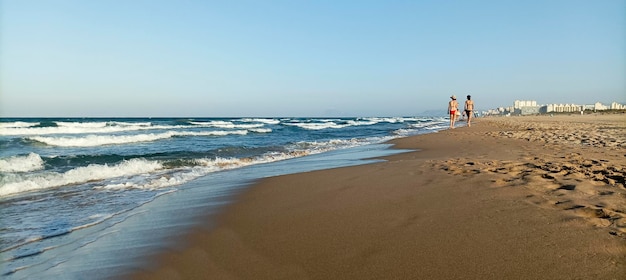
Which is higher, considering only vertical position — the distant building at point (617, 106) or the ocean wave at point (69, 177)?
the distant building at point (617, 106)

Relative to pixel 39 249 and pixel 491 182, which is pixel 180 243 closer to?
pixel 39 249

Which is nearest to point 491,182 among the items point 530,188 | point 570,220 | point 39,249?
point 530,188

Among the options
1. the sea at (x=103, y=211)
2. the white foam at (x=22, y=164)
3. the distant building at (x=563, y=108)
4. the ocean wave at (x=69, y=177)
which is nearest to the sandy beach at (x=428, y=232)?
the sea at (x=103, y=211)

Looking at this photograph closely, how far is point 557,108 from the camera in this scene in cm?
7088

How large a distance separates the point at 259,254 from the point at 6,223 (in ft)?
11.8

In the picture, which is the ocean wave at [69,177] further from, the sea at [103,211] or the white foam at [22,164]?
the white foam at [22,164]

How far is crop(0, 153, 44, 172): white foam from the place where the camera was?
9141mm

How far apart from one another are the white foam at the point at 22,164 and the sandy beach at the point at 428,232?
7.70 meters

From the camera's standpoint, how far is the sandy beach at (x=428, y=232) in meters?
2.21

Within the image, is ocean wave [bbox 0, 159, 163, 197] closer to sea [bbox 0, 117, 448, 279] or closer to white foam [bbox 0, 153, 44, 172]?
sea [bbox 0, 117, 448, 279]

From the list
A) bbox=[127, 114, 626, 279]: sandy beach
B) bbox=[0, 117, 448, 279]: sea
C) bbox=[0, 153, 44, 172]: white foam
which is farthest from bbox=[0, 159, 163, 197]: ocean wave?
A: bbox=[127, 114, 626, 279]: sandy beach

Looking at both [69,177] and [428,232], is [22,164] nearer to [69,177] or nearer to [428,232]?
[69,177]

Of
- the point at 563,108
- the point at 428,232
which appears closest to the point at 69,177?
the point at 428,232

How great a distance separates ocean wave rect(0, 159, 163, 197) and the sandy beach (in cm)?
455
